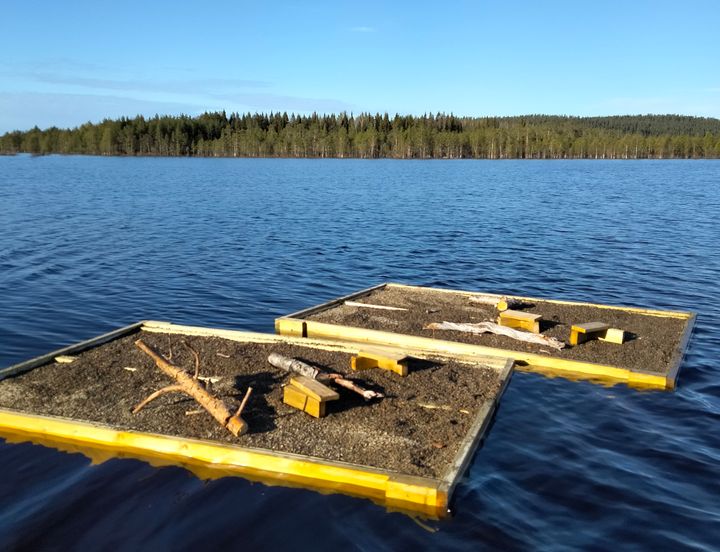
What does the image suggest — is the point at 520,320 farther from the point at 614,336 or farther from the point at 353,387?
the point at 353,387

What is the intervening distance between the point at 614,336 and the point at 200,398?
8.32 m

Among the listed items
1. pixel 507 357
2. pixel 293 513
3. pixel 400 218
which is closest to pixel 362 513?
pixel 293 513

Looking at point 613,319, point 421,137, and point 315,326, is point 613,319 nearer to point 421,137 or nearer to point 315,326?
point 315,326

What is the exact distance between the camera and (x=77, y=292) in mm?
18797

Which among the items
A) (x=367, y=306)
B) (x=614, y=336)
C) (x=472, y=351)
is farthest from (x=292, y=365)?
(x=614, y=336)

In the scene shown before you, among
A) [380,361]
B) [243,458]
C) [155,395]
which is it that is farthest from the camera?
[380,361]

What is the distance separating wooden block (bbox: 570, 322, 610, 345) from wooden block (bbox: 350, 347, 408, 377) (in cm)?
392

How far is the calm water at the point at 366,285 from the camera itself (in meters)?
7.03

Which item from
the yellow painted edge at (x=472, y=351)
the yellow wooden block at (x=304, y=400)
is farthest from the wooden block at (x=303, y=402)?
the yellow painted edge at (x=472, y=351)

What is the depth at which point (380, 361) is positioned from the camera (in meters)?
10.8

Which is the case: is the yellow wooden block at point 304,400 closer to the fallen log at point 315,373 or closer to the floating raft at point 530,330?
the fallen log at point 315,373

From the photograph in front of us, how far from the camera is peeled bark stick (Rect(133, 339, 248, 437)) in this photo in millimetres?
8406

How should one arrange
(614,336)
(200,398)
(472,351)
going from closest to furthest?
(200,398)
(472,351)
(614,336)

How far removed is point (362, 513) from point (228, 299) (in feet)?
39.9
